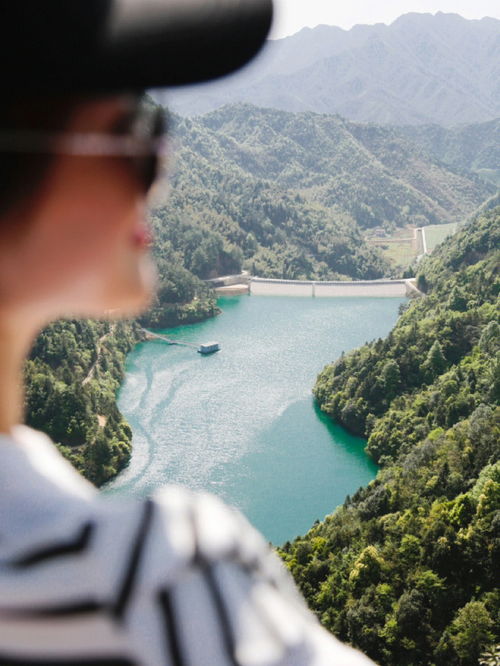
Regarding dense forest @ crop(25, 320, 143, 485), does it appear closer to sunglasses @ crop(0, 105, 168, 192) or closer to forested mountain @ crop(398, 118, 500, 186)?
sunglasses @ crop(0, 105, 168, 192)

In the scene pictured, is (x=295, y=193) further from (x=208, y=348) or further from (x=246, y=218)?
(x=208, y=348)

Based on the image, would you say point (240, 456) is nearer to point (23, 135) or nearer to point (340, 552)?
point (340, 552)

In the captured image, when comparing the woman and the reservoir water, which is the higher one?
the woman

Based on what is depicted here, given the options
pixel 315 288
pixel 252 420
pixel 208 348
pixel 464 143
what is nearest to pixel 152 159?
pixel 252 420

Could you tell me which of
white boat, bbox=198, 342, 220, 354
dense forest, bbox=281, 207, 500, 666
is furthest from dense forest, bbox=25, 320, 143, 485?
dense forest, bbox=281, 207, 500, 666

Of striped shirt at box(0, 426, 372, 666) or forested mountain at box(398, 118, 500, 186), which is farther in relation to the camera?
forested mountain at box(398, 118, 500, 186)

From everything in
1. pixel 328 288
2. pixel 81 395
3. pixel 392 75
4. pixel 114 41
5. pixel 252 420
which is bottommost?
pixel 252 420

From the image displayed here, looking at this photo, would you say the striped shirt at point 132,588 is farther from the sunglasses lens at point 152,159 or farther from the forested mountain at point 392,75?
the forested mountain at point 392,75

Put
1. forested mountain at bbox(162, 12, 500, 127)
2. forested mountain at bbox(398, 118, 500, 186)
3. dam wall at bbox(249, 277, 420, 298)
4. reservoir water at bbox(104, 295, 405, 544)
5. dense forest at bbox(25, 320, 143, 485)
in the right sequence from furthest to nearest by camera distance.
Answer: forested mountain at bbox(162, 12, 500, 127) < forested mountain at bbox(398, 118, 500, 186) < dam wall at bbox(249, 277, 420, 298) < dense forest at bbox(25, 320, 143, 485) < reservoir water at bbox(104, 295, 405, 544)
